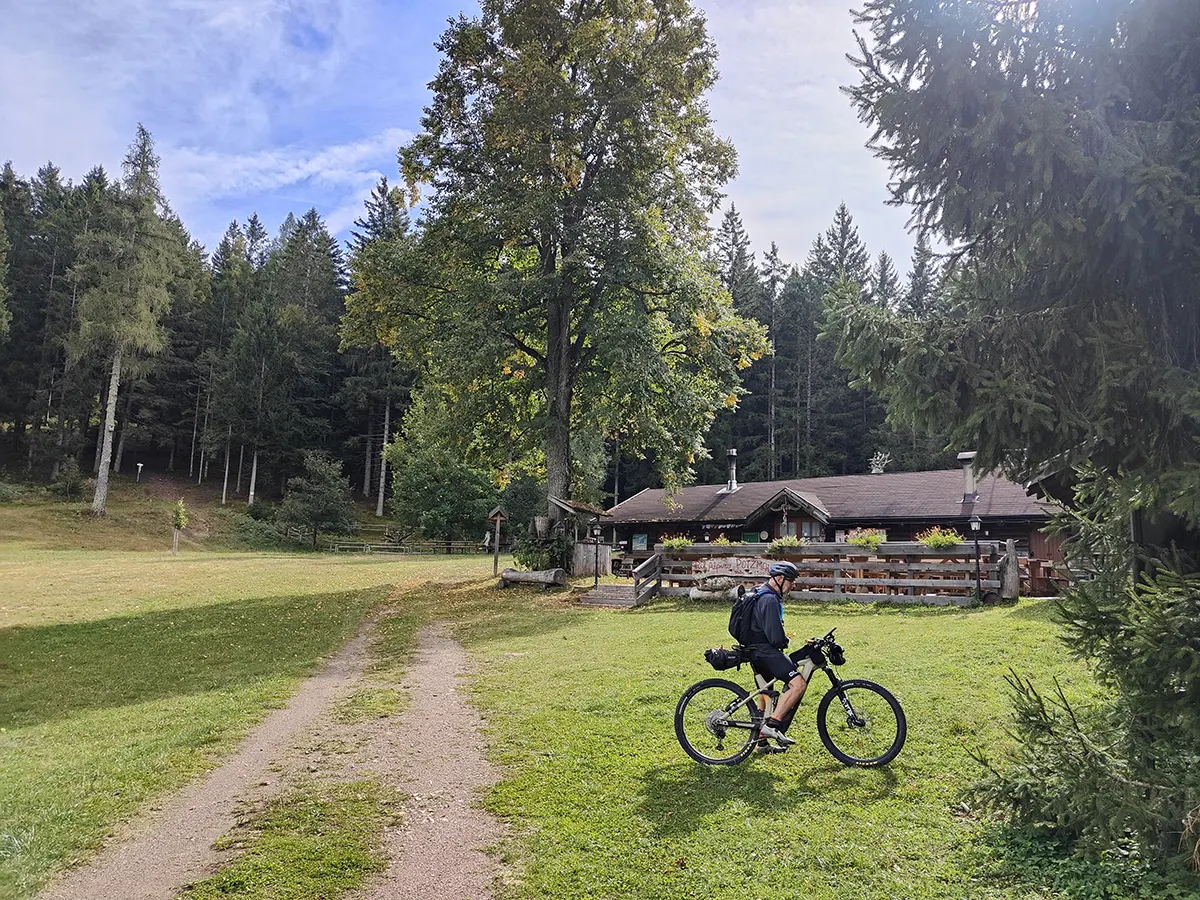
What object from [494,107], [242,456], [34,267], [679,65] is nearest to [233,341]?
[242,456]

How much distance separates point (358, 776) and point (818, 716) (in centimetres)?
429

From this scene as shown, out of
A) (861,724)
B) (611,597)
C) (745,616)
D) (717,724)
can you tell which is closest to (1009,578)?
(611,597)

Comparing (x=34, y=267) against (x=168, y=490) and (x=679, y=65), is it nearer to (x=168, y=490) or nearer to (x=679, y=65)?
(x=168, y=490)

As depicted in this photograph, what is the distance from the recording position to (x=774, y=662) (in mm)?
6824

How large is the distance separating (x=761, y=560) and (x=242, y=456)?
166 ft

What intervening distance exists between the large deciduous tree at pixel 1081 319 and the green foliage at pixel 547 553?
63.1ft

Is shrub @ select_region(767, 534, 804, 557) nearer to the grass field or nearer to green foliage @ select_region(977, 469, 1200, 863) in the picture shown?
the grass field

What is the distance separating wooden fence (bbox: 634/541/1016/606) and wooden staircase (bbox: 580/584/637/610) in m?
0.27

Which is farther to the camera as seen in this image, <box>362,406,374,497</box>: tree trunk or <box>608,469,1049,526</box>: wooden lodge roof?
<box>362,406,374,497</box>: tree trunk

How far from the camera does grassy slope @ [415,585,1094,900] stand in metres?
4.66

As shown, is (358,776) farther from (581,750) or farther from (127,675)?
(127,675)

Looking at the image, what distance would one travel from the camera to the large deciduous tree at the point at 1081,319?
4.32m

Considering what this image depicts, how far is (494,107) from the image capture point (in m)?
24.7

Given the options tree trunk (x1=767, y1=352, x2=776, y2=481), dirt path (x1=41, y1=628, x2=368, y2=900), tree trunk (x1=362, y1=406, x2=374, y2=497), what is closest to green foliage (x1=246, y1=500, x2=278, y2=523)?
tree trunk (x1=362, y1=406, x2=374, y2=497)
